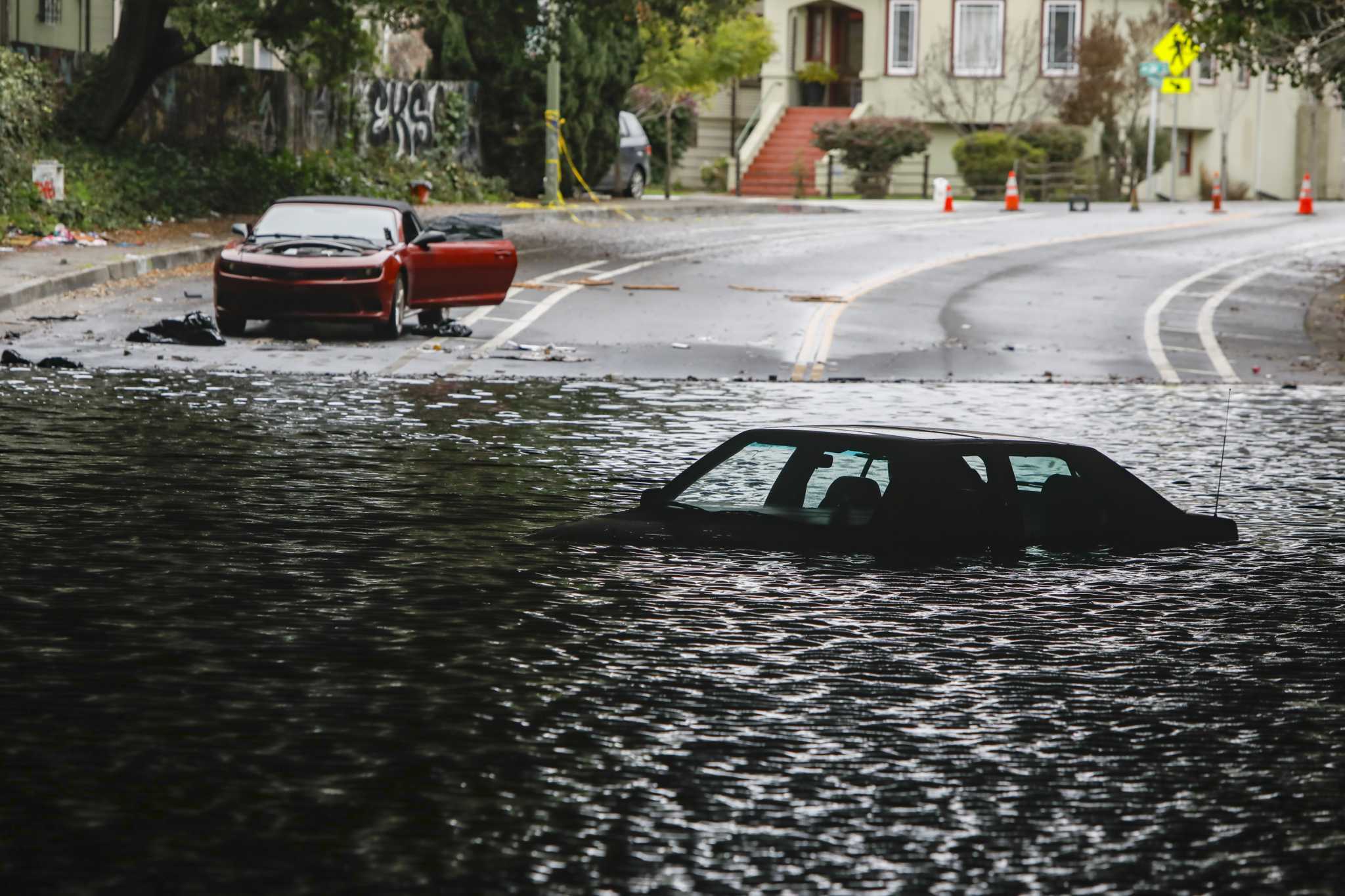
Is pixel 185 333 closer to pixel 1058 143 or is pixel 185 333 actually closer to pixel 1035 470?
pixel 1035 470

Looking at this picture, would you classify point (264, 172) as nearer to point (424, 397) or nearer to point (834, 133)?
point (424, 397)

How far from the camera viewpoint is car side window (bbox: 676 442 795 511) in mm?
12617

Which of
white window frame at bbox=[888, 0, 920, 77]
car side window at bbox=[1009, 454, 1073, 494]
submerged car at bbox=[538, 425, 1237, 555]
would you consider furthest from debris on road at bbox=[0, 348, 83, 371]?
white window frame at bbox=[888, 0, 920, 77]

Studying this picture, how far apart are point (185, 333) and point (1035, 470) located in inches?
441

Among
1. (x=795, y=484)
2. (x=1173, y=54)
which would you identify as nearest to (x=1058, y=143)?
(x=1173, y=54)

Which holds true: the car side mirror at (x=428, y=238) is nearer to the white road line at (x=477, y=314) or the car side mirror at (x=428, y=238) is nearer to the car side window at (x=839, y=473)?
the white road line at (x=477, y=314)

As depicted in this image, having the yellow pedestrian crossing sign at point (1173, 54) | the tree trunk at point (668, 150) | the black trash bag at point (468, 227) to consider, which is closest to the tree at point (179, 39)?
the black trash bag at point (468, 227)

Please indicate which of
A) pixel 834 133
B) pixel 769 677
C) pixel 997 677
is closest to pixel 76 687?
pixel 769 677

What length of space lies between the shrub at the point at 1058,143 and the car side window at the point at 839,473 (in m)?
47.0

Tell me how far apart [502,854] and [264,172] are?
33177 millimetres

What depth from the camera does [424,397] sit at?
18.6 m

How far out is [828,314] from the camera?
26.3 meters

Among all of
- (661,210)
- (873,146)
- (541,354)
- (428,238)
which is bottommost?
(541,354)

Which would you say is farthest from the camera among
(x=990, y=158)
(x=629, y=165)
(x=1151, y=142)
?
(x=990, y=158)
